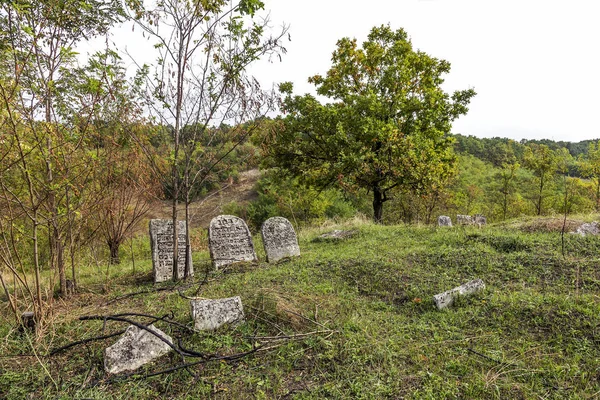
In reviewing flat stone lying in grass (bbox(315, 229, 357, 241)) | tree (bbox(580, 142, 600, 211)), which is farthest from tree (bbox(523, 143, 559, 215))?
flat stone lying in grass (bbox(315, 229, 357, 241))

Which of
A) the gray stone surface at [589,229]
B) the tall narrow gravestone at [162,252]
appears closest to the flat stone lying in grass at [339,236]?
the tall narrow gravestone at [162,252]

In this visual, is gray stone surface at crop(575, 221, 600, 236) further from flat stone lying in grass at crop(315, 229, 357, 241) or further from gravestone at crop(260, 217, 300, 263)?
gravestone at crop(260, 217, 300, 263)

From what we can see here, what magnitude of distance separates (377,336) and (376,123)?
9598mm

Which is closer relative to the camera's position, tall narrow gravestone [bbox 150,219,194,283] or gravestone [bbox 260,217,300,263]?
tall narrow gravestone [bbox 150,219,194,283]

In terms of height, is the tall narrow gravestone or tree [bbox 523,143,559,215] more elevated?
tree [bbox 523,143,559,215]

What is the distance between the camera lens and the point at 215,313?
371cm

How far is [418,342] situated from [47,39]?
6241 mm

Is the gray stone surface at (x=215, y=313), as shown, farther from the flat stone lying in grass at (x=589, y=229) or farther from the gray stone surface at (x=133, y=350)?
the flat stone lying in grass at (x=589, y=229)

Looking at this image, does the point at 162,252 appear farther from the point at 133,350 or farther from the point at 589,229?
the point at 589,229

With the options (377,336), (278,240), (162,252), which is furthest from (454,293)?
(162,252)

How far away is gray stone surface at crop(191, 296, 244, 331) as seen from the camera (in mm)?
3635

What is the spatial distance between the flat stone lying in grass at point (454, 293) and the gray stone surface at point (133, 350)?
3.22m

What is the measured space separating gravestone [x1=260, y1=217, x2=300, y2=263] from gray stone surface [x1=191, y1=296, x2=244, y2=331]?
344 cm

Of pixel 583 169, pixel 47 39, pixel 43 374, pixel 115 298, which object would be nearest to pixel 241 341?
pixel 43 374
